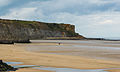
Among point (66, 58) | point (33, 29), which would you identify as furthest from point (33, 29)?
point (66, 58)

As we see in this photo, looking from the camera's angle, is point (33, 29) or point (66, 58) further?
point (33, 29)

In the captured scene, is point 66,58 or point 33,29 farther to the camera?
point 33,29

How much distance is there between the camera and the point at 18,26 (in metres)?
157

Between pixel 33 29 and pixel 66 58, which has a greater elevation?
pixel 33 29

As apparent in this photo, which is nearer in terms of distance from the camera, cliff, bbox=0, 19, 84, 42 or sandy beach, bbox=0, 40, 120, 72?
sandy beach, bbox=0, 40, 120, 72

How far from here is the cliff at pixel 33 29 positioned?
147500 mm

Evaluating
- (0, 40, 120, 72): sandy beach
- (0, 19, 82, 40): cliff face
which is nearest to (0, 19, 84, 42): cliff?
(0, 19, 82, 40): cliff face

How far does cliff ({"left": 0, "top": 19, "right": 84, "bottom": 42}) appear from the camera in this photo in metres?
148

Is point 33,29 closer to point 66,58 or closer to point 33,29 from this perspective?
point 33,29

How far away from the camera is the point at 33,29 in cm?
16525

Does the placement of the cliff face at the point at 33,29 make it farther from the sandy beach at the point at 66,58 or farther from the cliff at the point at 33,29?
the sandy beach at the point at 66,58

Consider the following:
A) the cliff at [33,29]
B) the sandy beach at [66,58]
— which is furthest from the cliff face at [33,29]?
the sandy beach at [66,58]

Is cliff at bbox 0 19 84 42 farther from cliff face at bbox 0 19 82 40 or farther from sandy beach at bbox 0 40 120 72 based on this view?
sandy beach at bbox 0 40 120 72

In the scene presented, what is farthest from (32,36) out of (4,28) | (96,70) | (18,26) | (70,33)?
(96,70)
